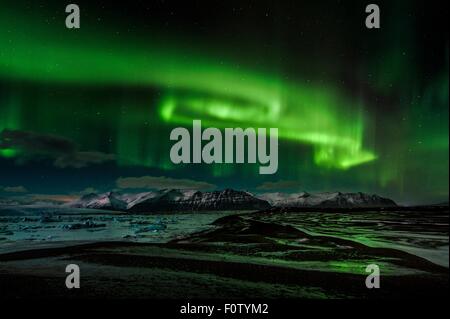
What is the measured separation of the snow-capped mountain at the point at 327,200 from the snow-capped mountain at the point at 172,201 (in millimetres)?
305

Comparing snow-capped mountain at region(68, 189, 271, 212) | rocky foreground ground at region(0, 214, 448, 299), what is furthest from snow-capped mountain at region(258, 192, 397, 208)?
rocky foreground ground at region(0, 214, 448, 299)

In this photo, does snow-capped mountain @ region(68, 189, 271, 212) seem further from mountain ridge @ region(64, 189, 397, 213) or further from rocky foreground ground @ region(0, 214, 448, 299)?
rocky foreground ground @ region(0, 214, 448, 299)

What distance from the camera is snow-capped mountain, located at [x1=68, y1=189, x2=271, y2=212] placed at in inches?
356

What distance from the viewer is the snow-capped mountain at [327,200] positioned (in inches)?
361

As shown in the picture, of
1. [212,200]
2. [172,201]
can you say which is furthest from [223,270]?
[172,201]

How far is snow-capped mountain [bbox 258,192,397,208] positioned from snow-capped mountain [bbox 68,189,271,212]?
305 millimetres

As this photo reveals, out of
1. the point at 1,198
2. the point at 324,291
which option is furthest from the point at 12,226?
the point at 324,291

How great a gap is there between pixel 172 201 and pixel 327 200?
13.1 feet

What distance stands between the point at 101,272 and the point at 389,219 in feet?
24.0

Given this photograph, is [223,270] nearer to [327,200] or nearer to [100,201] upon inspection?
[100,201]

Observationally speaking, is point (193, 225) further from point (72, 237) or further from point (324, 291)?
point (324, 291)

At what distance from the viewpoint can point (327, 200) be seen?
1005cm
